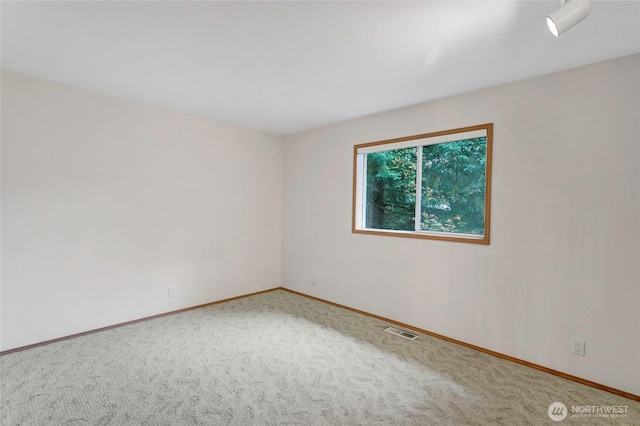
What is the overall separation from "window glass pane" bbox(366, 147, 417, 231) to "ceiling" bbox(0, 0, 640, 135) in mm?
762

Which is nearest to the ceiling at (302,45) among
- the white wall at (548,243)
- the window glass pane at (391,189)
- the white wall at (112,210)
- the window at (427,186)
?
the white wall at (548,243)

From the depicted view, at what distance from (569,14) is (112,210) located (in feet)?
12.6

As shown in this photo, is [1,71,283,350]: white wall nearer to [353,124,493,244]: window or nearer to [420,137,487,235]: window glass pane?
[353,124,493,244]: window

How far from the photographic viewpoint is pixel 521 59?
2.25m

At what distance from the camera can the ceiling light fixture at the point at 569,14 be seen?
139 cm

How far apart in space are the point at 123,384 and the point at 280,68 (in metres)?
2.63

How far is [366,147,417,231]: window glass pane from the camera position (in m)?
3.52

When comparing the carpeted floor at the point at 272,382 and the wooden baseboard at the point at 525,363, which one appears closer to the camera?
the carpeted floor at the point at 272,382

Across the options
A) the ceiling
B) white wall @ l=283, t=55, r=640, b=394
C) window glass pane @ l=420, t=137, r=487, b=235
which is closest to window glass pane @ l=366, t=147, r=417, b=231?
window glass pane @ l=420, t=137, r=487, b=235

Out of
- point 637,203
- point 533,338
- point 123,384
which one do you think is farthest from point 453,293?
point 123,384

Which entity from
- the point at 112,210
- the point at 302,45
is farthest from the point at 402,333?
the point at 112,210

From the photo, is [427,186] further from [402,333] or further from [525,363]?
[525,363]

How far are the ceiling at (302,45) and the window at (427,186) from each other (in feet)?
1.74

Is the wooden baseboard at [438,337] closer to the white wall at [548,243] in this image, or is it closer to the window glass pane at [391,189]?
the white wall at [548,243]
